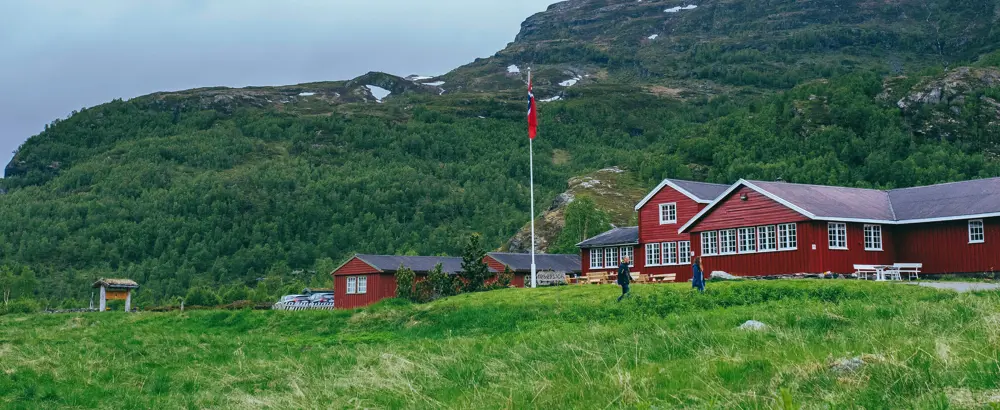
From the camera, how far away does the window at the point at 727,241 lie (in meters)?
39.0

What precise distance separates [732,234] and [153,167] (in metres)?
125

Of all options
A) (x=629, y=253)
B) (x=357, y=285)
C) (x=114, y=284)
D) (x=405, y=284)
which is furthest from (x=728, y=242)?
(x=114, y=284)

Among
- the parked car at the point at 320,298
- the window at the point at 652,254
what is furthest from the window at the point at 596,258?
the parked car at the point at 320,298

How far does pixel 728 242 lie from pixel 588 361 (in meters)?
28.1

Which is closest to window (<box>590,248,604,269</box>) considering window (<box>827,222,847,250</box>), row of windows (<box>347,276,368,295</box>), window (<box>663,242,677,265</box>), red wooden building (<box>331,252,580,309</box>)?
red wooden building (<box>331,252,580,309</box>)

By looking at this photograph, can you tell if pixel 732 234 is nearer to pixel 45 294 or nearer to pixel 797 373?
pixel 797 373

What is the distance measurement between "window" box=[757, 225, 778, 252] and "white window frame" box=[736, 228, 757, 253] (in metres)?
0.30

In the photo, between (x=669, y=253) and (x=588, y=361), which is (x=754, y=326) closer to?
(x=588, y=361)

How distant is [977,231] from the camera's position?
34.4 metres

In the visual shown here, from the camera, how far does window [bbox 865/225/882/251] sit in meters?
36.7

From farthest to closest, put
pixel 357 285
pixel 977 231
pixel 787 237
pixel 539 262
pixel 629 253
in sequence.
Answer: pixel 539 262 < pixel 357 285 < pixel 629 253 < pixel 787 237 < pixel 977 231

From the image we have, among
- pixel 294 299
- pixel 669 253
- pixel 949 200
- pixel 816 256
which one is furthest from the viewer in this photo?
pixel 294 299

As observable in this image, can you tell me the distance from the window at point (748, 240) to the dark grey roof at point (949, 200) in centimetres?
632

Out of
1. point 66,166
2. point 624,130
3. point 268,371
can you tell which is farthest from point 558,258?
point 66,166
